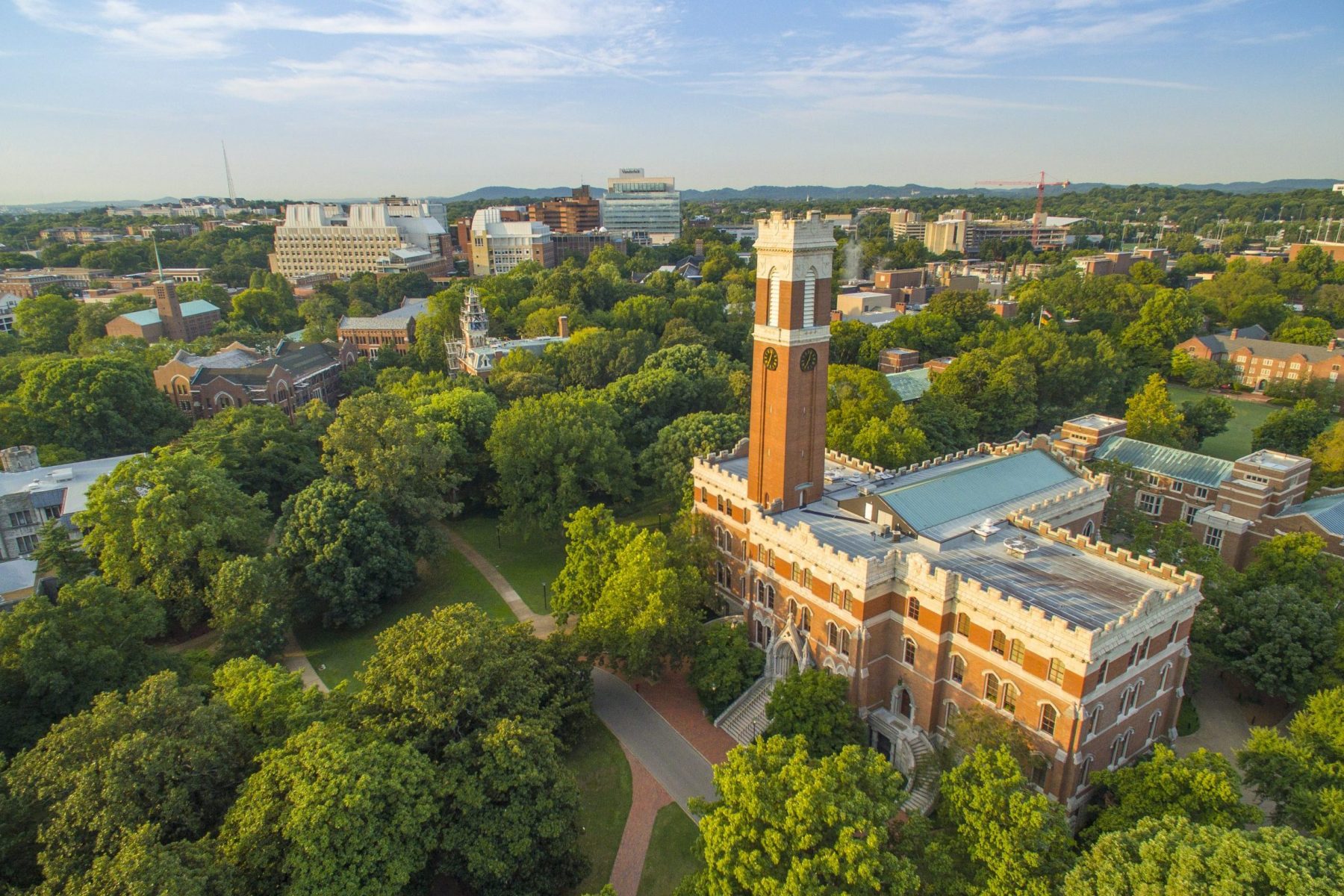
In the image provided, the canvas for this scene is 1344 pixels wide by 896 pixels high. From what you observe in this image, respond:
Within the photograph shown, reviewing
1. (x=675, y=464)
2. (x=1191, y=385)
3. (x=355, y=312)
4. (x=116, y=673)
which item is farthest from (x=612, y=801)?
(x=355, y=312)

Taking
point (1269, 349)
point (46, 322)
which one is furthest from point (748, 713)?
point (46, 322)

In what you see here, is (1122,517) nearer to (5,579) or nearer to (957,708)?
(957,708)

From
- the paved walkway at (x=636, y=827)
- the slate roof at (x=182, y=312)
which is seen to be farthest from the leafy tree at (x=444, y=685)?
the slate roof at (x=182, y=312)

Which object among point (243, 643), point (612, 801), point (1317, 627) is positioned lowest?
point (612, 801)

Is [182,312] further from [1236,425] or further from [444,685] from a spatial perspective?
[1236,425]

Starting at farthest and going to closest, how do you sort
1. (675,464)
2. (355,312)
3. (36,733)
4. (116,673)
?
(355,312) → (675,464) → (116,673) → (36,733)

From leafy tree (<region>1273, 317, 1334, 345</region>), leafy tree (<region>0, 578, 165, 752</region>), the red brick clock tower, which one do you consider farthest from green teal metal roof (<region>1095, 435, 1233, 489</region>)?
leafy tree (<region>1273, 317, 1334, 345</region>)

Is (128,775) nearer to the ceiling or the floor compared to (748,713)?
nearer to the ceiling
